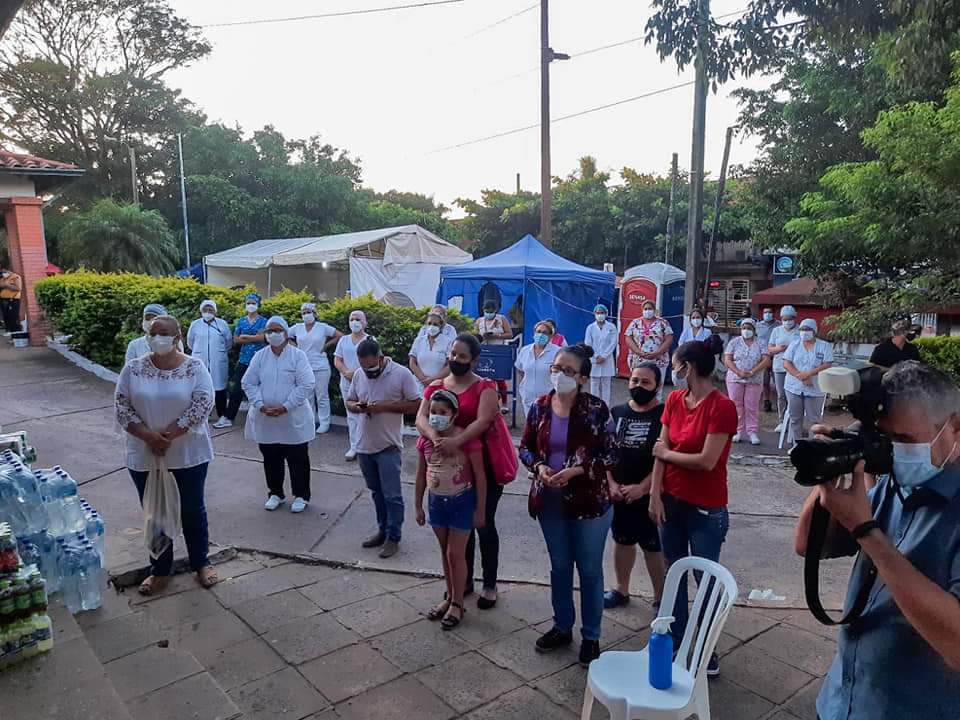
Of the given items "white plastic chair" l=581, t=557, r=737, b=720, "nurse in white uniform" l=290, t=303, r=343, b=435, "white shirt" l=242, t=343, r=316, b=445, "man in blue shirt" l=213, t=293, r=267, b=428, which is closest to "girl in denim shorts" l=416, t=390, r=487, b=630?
"white plastic chair" l=581, t=557, r=737, b=720

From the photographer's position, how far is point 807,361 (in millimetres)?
7848

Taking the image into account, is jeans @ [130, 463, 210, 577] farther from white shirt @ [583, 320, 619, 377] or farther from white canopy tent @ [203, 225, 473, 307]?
white canopy tent @ [203, 225, 473, 307]

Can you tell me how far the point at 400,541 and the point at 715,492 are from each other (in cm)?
256

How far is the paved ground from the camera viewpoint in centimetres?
308

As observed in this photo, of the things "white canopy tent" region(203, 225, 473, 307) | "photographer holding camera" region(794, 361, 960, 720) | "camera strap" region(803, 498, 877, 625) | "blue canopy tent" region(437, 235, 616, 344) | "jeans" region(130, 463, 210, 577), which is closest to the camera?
"photographer holding camera" region(794, 361, 960, 720)

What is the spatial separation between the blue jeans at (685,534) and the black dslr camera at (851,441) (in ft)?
5.97

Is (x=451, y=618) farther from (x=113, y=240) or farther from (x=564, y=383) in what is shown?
(x=113, y=240)

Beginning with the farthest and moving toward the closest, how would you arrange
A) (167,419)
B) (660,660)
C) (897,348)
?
1. (897,348)
2. (167,419)
3. (660,660)

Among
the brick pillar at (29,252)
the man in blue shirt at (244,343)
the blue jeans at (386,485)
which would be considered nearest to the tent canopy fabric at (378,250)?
the brick pillar at (29,252)

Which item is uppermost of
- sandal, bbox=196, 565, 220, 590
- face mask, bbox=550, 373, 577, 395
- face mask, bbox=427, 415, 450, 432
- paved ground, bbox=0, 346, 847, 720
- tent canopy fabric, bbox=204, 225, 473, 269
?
tent canopy fabric, bbox=204, 225, 473, 269

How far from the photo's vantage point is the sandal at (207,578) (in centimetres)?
424

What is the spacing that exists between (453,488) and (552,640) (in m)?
0.96

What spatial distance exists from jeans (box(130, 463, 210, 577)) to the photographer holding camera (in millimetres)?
3705

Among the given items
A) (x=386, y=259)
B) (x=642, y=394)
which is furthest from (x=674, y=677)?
(x=386, y=259)
